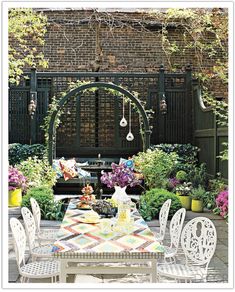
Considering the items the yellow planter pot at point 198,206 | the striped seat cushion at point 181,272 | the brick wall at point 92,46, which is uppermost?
the brick wall at point 92,46

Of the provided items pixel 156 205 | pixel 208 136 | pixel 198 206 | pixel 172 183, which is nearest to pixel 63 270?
pixel 156 205

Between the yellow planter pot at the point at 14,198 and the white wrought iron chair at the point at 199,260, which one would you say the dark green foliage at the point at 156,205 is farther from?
the white wrought iron chair at the point at 199,260

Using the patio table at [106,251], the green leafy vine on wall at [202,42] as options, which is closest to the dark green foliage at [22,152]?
the green leafy vine on wall at [202,42]

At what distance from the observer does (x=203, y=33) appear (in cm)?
1191

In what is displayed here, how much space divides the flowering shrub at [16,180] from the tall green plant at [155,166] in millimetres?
2177

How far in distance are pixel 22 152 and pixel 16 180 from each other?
213 cm

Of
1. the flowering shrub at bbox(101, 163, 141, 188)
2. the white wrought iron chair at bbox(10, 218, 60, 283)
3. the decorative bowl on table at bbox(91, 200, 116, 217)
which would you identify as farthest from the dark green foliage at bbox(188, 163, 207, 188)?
the white wrought iron chair at bbox(10, 218, 60, 283)

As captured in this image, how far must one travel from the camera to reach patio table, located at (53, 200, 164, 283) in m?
3.12

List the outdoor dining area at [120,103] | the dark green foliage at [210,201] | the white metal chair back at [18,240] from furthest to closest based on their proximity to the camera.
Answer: the outdoor dining area at [120,103], the dark green foliage at [210,201], the white metal chair back at [18,240]

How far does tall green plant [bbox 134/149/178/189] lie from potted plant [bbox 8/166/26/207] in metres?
2.21

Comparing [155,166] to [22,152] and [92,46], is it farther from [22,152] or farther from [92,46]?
[92,46]

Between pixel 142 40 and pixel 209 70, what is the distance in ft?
6.09

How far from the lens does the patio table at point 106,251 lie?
3.12 m
